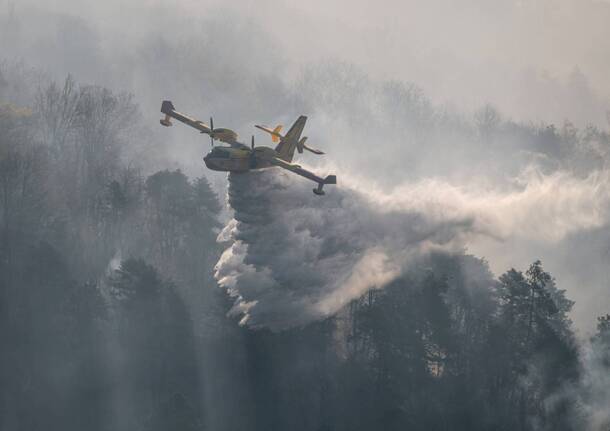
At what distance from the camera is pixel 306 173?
59.9 meters

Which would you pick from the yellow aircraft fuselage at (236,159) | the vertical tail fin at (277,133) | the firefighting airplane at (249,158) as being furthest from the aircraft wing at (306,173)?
the vertical tail fin at (277,133)

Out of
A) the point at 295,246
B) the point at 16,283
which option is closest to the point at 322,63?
the point at 16,283

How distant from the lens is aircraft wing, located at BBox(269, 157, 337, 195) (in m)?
58.9

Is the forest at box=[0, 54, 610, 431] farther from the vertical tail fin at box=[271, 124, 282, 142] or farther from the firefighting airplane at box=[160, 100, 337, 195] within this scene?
the firefighting airplane at box=[160, 100, 337, 195]

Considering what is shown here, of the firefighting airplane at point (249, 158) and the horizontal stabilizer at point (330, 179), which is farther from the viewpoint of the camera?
the horizontal stabilizer at point (330, 179)

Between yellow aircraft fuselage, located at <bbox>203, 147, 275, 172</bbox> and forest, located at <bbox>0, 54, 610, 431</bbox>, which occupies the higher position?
yellow aircraft fuselage, located at <bbox>203, 147, 275, 172</bbox>

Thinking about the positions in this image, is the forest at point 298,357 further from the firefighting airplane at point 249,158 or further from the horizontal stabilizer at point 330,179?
the horizontal stabilizer at point 330,179

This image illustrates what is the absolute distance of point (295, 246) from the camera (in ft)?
201

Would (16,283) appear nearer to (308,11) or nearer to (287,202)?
(287,202)

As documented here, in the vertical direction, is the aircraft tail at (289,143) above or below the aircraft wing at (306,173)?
above

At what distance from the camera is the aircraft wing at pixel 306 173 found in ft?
193

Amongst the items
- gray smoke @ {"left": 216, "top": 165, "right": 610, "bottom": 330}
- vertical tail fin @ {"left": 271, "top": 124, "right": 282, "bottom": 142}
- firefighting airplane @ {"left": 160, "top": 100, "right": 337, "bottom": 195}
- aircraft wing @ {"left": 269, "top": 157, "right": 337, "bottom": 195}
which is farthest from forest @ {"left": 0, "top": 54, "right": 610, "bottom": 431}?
aircraft wing @ {"left": 269, "top": 157, "right": 337, "bottom": 195}

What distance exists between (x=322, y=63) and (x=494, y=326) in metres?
98.2

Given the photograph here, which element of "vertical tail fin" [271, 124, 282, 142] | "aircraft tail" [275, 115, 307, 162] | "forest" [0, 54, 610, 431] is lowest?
"forest" [0, 54, 610, 431]
